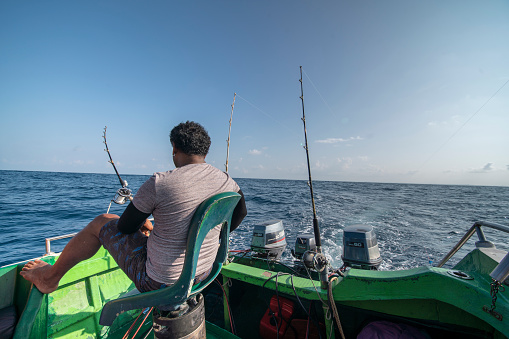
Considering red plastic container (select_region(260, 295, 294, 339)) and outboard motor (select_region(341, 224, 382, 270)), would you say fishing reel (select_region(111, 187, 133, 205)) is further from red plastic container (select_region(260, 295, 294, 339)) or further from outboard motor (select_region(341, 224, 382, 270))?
outboard motor (select_region(341, 224, 382, 270))

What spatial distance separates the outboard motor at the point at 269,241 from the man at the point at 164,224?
1.96m

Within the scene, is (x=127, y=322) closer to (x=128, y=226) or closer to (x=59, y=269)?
(x=59, y=269)

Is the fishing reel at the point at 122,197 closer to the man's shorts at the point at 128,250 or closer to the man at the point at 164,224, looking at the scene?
the man at the point at 164,224

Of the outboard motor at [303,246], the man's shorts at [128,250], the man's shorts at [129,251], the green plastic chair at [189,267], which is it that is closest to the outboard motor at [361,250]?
the outboard motor at [303,246]

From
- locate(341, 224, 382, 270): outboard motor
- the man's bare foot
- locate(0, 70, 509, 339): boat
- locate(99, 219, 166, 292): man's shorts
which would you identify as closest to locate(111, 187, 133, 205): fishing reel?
locate(0, 70, 509, 339): boat

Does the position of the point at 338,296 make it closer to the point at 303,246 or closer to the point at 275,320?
the point at 275,320

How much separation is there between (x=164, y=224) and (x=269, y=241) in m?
2.48

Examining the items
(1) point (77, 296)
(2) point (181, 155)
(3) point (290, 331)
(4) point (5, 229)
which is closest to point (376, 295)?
(3) point (290, 331)

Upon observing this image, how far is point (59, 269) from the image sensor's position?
147cm

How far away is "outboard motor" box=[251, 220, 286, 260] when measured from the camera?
10.8 feet

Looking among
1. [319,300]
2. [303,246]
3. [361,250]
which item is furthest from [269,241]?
[319,300]

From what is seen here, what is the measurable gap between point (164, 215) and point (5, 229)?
11349 millimetres

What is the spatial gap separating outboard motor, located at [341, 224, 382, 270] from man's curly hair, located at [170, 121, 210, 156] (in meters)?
2.49

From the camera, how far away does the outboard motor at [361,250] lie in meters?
2.74
